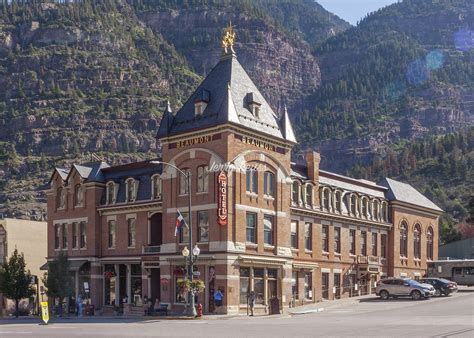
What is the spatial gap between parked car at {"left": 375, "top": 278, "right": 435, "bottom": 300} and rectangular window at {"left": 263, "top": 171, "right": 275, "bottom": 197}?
37.9 feet

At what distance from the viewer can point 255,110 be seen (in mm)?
50250

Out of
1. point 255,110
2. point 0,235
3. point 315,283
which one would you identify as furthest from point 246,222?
point 0,235

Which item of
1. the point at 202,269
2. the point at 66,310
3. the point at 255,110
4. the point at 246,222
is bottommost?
the point at 66,310

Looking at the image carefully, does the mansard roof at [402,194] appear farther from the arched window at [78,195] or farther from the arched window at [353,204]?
the arched window at [78,195]

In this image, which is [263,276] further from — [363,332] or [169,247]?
[363,332]

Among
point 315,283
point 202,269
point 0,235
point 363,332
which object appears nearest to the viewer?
point 363,332

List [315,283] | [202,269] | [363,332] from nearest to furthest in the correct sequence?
1. [363,332]
2. [202,269]
3. [315,283]

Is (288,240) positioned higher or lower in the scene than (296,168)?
lower

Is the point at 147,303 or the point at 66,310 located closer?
the point at 147,303

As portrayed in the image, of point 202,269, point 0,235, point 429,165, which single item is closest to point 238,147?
point 202,269

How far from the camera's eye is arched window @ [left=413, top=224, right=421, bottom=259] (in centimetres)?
6981

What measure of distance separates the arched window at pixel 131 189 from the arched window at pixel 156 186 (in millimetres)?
2497

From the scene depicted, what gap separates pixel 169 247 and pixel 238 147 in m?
8.65

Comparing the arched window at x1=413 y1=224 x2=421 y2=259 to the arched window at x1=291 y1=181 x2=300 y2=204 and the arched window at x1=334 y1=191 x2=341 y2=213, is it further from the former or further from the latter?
the arched window at x1=291 y1=181 x2=300 y2=204
